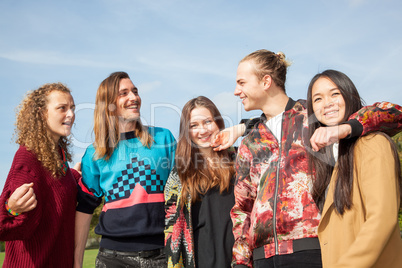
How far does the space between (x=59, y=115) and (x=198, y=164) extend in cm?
152

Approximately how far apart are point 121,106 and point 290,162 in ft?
6.72

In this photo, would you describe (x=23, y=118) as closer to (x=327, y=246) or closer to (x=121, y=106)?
(x=121, y=106)

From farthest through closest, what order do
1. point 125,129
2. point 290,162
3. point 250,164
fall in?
point 125,129
point 250,164
point 290,162

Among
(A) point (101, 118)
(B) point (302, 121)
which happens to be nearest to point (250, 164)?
(B) point (302, 121)

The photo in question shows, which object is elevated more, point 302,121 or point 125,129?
point 125,129

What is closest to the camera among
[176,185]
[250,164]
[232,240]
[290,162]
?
[290,162]

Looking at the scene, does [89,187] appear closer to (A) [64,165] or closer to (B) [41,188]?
(A) [64,165]

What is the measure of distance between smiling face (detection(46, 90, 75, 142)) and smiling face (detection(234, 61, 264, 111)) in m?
1.77

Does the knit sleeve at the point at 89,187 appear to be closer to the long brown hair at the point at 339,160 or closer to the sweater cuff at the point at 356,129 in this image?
the long brown hair at the point at 339,160

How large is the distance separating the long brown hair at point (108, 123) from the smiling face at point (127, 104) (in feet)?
0.14

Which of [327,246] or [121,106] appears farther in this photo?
[121,106]

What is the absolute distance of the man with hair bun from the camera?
2693 millimetres

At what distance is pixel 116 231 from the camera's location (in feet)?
12.3

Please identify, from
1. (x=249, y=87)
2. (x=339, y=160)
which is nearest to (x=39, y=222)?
(x=249, y=87)
